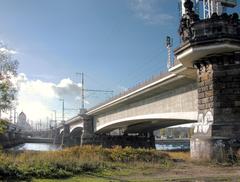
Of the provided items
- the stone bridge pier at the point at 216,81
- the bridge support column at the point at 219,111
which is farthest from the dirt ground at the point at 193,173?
the stone bridge pier at the point at 216,81

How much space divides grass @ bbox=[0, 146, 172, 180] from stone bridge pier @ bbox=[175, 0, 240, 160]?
2755 millimetres

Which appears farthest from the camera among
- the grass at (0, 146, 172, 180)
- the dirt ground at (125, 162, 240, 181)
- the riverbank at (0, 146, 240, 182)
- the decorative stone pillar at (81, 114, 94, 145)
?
the decorative stone pillar at (81, 114, 94, 145)

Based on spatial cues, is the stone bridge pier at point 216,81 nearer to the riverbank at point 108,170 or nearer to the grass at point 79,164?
the riverbank at point 108,170

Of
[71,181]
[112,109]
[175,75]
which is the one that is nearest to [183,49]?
[175,75]

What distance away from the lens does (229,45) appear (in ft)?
67.3

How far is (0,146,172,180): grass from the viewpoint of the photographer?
13539 mm

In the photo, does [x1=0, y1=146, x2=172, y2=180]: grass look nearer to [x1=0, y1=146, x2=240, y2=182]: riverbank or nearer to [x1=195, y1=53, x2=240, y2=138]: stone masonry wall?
[x1=0, y1=146, x2=240, y2=182]: riverbank

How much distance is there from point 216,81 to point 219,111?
1700mm

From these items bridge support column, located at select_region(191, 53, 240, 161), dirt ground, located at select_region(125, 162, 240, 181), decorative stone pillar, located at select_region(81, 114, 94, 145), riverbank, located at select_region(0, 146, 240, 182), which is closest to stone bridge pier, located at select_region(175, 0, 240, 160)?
bridge support column, located at select_region(191, 53, 240, 161)

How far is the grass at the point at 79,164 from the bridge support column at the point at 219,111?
7.96 ft

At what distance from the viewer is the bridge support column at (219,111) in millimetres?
20578

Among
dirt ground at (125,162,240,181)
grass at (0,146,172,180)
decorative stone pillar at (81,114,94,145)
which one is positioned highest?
decorative stone pillar at (81,114,94,145)

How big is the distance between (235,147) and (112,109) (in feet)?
115

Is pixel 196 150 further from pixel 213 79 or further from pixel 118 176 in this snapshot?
pixel 118 176
